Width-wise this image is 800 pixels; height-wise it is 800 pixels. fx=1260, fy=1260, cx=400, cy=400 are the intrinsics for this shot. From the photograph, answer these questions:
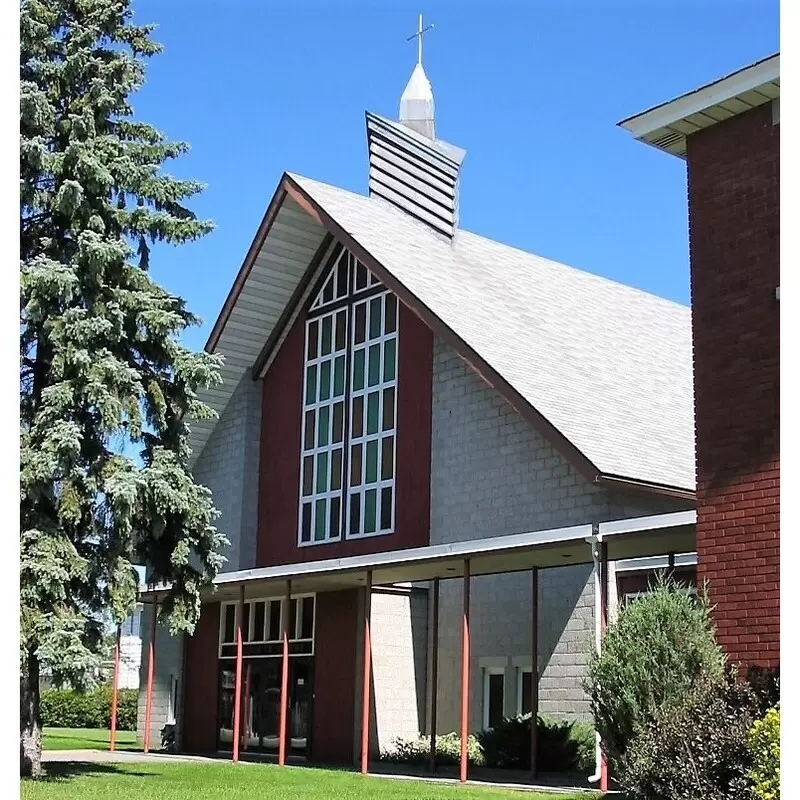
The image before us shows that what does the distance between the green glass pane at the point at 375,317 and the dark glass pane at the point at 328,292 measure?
1.67 m

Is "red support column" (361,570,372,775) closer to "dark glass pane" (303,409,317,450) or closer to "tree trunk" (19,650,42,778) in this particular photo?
"tree trunk" (19,650,42,778)

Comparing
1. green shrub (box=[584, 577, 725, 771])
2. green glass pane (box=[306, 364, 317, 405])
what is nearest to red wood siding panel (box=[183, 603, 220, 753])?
green glass pane (box=[306, 364, 317, 405])

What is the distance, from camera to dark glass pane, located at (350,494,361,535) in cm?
2758

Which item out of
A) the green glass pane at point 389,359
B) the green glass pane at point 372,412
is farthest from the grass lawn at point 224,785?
the green glass pane at point 389,359

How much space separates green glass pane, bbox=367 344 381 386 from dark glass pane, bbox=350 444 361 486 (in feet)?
4.89

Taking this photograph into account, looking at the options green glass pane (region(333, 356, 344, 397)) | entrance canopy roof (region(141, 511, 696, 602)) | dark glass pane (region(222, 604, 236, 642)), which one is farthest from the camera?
dark glass pane (region(222, 604, 236, 642))

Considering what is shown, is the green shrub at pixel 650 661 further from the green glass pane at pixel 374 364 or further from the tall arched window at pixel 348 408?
the green glass pane at pixel 374 364

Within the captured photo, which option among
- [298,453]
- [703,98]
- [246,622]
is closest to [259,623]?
[246,622]

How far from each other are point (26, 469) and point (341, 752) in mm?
10642

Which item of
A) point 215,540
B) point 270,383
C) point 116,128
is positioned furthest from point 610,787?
point 270,383

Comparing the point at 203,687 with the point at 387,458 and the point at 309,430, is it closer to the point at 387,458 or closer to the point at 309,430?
the point at 309,430

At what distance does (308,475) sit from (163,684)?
24.6ft

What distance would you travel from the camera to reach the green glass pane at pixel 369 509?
27.3 metres

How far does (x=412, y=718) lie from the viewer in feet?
84.9
